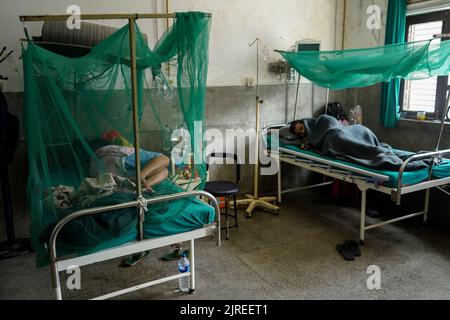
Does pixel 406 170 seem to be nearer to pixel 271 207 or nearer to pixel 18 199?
pixel 271 207

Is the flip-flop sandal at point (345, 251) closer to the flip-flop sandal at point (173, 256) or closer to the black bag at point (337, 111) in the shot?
the flip-flop sandal at point (173, 256)

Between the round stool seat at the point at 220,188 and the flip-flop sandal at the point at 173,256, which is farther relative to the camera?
the round stool seat at the point at 220,188

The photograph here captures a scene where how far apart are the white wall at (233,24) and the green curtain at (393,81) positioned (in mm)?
808

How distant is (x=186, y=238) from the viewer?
2.33m

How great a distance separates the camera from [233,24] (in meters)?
4.25

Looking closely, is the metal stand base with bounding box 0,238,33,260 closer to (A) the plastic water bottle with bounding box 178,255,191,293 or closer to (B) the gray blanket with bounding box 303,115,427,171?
(A) the plastic water bottle with bounding box 178,255,191,293

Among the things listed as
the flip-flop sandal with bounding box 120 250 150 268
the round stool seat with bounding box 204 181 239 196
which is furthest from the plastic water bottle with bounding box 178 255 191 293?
the round stool seat with bounding box 204 181 239 196

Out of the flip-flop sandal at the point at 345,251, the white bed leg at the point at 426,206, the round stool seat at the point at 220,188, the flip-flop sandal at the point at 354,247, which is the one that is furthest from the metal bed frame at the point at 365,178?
the round stool seat at the point at 220,188

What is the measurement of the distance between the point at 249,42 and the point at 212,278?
2.75 m

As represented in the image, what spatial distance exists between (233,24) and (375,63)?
1.71 meters

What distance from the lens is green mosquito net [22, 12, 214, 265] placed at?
2.05 m

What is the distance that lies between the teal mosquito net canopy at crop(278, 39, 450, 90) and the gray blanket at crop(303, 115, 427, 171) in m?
0.50

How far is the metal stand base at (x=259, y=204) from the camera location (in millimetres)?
4191

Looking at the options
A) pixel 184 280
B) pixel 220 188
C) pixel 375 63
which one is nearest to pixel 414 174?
pixel 375 63
